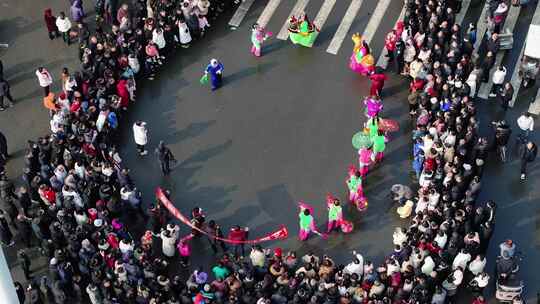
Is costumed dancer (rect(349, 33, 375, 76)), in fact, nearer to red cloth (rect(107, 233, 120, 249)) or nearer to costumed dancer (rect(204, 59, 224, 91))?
costumed dancer (rect(204, 59, 224, 91))

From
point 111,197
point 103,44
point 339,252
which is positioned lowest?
point 339,252

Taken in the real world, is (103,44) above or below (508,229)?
above

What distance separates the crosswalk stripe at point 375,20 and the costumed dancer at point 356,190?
8424mm

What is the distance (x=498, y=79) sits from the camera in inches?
1631

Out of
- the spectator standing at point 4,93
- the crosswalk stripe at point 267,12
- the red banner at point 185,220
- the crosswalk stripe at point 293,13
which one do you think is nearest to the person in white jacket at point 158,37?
the crosswalk stripe at point 267,12

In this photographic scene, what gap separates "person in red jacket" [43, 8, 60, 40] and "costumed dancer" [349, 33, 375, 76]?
13.2 meters

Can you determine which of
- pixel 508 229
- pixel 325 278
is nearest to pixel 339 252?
pixel 325 278

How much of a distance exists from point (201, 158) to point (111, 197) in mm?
5299

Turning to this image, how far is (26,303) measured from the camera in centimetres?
3516

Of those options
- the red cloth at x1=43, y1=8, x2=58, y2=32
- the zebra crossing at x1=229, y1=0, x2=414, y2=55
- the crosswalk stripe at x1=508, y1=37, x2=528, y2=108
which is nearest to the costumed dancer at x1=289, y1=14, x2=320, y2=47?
the zebra crossing at x1=229, y1=0, x2=414, y2=55

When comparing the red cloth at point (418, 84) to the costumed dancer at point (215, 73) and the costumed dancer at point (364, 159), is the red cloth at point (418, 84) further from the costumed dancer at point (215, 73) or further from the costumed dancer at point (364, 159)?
the costumed dancer at point (215, 73)

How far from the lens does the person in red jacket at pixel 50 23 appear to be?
145 ft

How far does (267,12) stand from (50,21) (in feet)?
31.8

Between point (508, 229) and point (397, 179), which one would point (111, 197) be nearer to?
point (397, 179)
